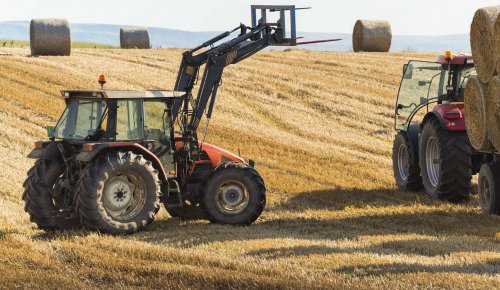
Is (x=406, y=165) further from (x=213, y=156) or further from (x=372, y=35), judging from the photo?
(x=372, y=35)

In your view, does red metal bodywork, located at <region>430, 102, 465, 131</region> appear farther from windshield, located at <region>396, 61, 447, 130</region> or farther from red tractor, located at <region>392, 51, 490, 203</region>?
windshield, located at <region>396, 61, 447, 130</region>

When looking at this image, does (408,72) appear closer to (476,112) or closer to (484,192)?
(484,192)

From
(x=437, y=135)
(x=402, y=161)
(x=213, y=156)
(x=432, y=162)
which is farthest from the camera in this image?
(x=402, y=161)

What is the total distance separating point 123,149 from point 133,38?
80.5 feet

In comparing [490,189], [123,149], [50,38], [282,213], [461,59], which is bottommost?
[282,213]

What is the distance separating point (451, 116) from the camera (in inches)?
549

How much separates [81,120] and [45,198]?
3.36ft

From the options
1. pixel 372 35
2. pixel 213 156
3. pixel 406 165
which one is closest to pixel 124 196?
pixel 213 156

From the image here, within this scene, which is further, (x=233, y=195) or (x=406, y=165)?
(x=406, y=165)

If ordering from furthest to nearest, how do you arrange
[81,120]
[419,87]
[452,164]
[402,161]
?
[402,161]
[419,87]
[452,164]
[81,120]

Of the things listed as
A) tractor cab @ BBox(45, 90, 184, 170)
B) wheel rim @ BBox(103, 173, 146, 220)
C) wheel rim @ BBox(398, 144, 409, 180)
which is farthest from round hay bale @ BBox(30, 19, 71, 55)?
wheel rim @ BBox(103, 173, 146, 220)

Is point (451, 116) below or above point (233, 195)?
above

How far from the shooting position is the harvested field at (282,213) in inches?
342

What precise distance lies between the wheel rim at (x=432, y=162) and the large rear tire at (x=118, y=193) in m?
5.20
